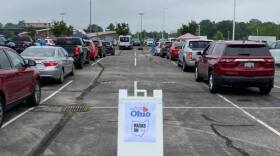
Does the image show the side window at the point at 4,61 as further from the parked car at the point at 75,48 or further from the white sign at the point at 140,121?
the parked car at the point at 75,48

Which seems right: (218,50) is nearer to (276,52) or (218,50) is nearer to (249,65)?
(249,65)

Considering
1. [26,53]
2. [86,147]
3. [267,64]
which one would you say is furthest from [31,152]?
[26,53]

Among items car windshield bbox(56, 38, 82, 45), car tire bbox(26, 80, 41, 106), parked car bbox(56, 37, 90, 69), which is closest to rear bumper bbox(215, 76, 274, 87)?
car tire bbox(26, 80, 41, 106)

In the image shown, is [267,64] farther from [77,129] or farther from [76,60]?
[76,60]

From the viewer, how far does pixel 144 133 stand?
693 cm

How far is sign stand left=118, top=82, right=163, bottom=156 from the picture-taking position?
22.6 ft

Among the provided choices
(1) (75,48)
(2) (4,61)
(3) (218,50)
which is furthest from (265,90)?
(1) (75,48)

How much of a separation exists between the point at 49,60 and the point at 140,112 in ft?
37.9

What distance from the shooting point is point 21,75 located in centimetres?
1140

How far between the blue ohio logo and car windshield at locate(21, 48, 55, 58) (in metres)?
11.9

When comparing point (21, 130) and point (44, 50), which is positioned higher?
point (44, 50)

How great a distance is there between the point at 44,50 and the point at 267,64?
7867 millimetres

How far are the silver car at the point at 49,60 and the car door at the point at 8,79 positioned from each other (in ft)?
22.4

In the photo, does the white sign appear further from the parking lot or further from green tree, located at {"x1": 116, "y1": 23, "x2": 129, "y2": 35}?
green tree, located at {"x1": 116, "y1": 23, "x2": 129, "y2": 35}
